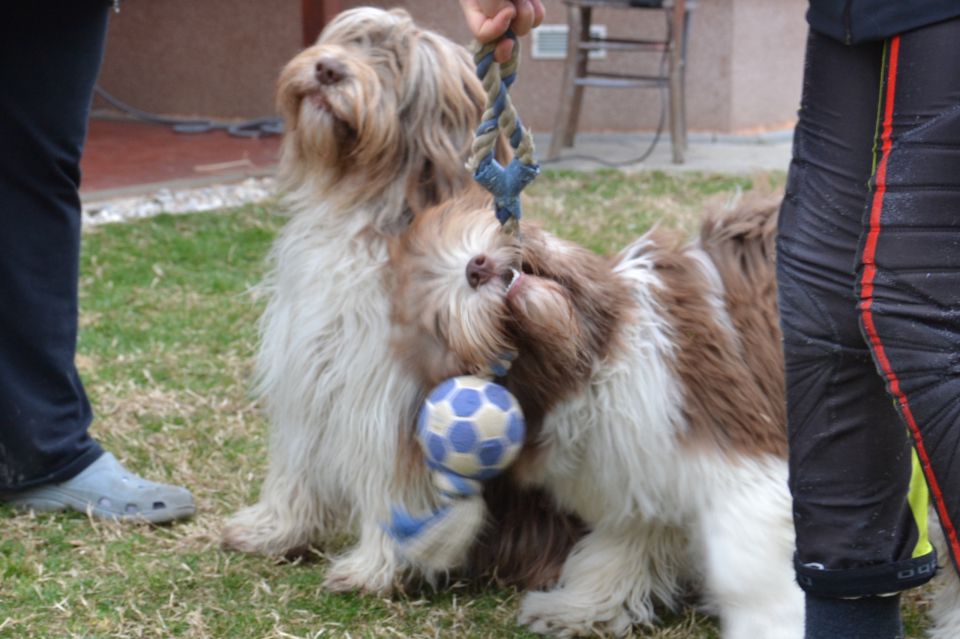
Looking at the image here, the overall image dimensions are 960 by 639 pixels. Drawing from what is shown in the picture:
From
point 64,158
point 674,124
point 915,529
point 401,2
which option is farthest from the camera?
point 401,2

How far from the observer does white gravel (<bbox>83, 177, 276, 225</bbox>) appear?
Result: 619 centimetres

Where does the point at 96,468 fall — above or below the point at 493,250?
below

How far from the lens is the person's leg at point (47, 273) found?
274 cm

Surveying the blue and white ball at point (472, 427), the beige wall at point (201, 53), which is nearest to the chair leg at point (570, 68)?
the beige wall at point (201, 53)

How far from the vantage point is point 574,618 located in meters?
2.41

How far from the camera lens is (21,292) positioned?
284 cm

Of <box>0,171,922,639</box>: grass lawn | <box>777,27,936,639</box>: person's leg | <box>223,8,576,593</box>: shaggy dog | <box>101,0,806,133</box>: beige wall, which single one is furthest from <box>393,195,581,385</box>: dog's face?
<box>101,0,806,133</box>: beige wall

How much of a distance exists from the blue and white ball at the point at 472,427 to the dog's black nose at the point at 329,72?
75 cm

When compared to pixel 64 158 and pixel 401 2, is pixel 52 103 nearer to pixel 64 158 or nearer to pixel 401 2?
pixel 64 158

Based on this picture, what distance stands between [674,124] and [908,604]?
5.30 m

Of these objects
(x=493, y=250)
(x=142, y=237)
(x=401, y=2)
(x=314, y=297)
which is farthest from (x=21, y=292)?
(x=401, y=2)

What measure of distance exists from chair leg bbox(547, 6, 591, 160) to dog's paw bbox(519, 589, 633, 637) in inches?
210

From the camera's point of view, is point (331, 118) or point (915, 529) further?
point (331, 118)

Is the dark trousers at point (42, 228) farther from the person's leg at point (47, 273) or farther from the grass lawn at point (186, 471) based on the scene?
the grass lawn at point (186, 471)
